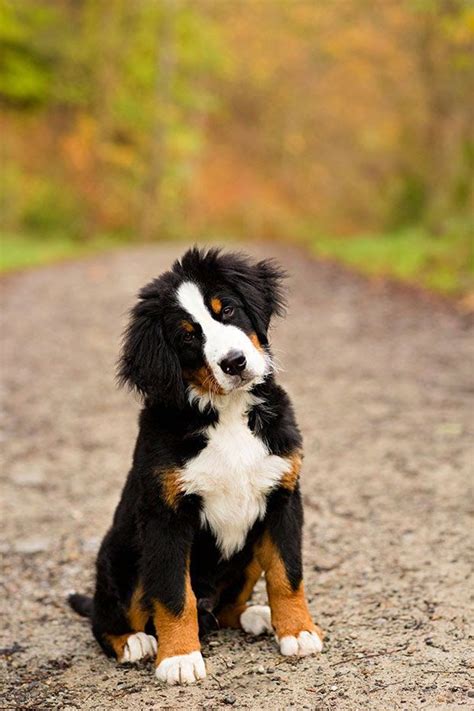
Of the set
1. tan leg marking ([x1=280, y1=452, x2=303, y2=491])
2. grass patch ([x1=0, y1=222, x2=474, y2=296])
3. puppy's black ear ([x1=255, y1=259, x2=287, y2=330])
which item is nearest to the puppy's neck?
tan leg marking ([x1=280, y1=452, x2=303, y2=491])

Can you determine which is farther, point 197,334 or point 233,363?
point 197,334

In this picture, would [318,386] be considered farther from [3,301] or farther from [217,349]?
[3,301]

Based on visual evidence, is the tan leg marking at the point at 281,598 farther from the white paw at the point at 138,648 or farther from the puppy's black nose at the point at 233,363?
the puppy's black nose at the point at 233,363

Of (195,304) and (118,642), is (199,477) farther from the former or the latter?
(118,642)

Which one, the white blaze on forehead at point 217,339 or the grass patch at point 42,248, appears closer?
the white blaze on forehead at point 217,339

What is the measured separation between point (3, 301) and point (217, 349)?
13163mm

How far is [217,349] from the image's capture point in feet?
11.5

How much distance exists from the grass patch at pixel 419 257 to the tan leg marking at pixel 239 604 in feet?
34.4

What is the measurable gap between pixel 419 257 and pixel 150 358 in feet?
47.6

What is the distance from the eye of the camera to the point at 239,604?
13.2 ft

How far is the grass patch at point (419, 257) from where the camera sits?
1498 centimetres

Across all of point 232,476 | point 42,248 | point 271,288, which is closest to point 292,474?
point 232,476

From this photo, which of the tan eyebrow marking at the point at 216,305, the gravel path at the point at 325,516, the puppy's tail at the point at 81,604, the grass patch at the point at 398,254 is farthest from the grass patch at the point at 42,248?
the tan eyebrow marking at the point at 216,305

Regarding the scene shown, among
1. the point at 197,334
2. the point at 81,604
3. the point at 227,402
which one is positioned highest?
the point at 197,334
